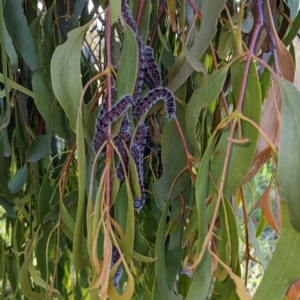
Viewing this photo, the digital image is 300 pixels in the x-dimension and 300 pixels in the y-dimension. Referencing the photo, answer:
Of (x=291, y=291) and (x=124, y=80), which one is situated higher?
(x=124, y=80)

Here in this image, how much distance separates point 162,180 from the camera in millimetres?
369

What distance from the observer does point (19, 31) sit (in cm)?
41

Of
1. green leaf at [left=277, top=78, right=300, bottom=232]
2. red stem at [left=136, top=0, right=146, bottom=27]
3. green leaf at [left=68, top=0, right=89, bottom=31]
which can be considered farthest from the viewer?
green leaf at [left=68, top=0, right=89, bottom=31]

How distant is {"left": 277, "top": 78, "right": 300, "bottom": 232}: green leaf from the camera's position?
235 millimetres

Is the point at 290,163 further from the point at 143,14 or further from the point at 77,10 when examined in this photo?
the point at 77,10

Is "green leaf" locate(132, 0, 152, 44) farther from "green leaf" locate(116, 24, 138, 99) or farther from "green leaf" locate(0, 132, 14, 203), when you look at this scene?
"green leaf" locate(0, 132, 14, 203)

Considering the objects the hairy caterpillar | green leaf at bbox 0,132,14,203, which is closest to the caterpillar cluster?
the hairy caterpillar

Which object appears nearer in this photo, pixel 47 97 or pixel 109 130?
pixel 109 130

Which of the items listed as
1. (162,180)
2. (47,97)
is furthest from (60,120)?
(162,180)

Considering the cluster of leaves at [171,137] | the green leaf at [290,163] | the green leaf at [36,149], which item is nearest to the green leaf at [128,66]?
the cluster of leaves at [171,137]

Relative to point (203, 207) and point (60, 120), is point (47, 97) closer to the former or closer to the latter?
point (60, 120)

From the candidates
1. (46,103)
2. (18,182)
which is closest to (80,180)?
(46,103)

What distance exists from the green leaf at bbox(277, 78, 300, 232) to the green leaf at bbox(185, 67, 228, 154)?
56mm

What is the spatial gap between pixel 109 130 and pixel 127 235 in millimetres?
80
